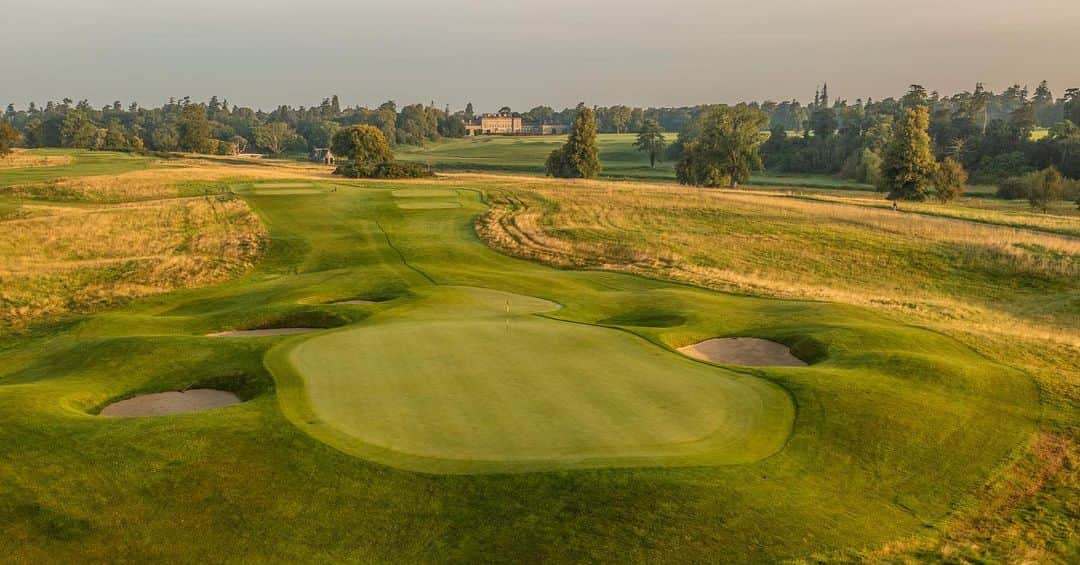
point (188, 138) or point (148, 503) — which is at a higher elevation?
point (188, 138)

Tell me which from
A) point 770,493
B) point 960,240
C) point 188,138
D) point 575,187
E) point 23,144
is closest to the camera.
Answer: point 770,493

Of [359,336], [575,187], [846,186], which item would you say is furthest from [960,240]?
[846,186]

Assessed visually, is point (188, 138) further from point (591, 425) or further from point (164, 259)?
point (591, 425)

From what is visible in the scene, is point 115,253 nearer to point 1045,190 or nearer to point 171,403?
point 171,403

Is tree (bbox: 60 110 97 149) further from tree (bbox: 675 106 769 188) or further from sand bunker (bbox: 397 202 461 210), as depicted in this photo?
sand bunker (bbox: 397 202 461 210)

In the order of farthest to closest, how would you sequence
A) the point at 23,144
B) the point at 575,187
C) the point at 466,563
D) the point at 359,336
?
the point at 23,144 < the point at 575,187 < the point at 359,336 < the point at 466,563

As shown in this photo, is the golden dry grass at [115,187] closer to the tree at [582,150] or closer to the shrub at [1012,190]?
the tree at [582,150]
